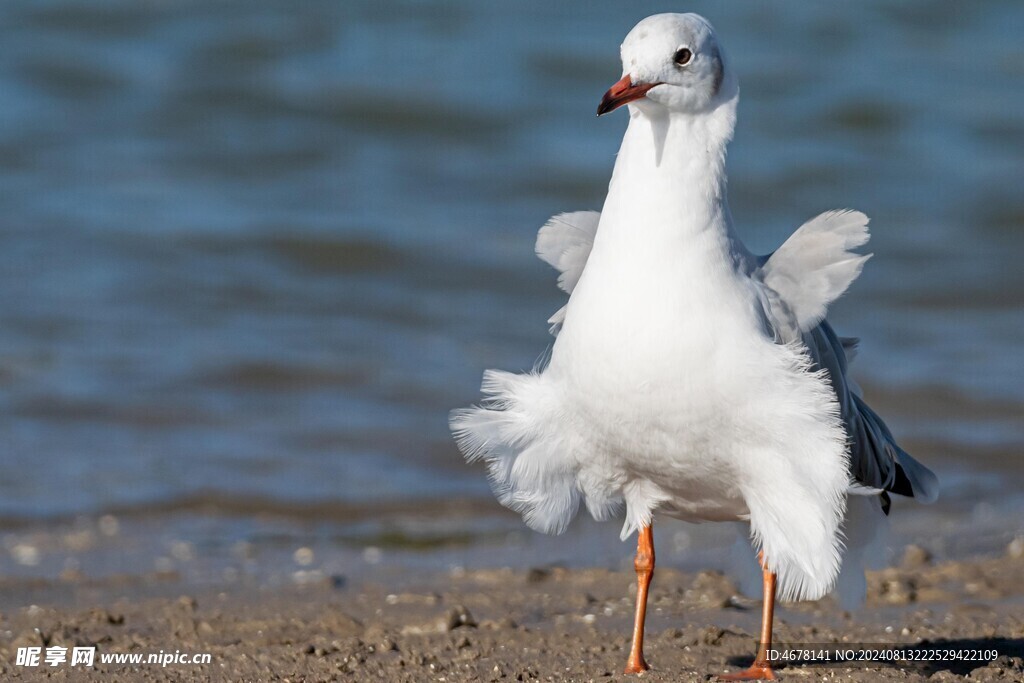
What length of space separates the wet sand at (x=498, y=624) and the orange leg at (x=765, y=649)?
69 mm

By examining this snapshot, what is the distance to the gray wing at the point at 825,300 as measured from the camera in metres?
4.48

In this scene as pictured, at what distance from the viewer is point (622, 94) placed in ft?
14.0

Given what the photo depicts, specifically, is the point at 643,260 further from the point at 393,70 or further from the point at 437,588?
the point at 393,70

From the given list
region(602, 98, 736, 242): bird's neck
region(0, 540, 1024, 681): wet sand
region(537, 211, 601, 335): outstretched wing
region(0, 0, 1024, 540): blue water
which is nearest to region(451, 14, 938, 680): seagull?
region(602, 98, 736, 242): bird's neck

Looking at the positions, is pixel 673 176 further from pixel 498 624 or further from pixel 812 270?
pixel 498 624

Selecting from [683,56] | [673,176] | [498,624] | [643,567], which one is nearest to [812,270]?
[673,176]

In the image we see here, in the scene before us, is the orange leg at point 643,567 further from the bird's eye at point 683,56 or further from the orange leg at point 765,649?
the bird's eye at point 683,56

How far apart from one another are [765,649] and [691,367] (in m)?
1.01

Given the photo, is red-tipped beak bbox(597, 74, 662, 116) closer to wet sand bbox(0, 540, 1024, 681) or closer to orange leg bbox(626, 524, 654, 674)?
orange leg bbox(626, 524, 654, 674)

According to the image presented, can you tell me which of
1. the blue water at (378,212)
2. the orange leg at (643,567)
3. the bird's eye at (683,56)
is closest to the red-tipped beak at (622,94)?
the bird's eye at (683,56)

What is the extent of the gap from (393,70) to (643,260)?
34.5 ft

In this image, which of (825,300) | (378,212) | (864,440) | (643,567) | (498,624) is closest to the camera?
(825,300)

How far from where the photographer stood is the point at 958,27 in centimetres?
1620

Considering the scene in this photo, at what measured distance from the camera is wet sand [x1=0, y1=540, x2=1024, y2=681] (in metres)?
4.70
